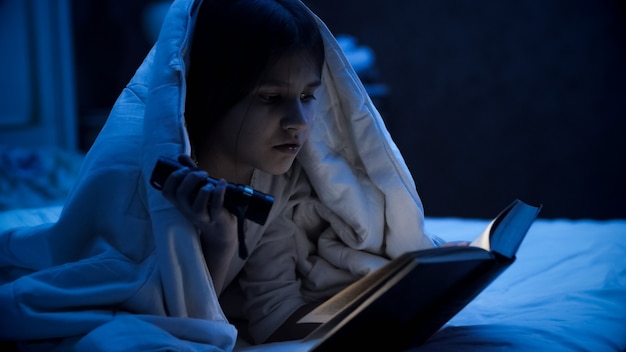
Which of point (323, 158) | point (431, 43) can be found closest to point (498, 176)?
point (431, 43)

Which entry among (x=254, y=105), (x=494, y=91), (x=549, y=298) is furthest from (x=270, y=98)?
(x=494, y=91)

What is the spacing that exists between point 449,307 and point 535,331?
0.20m

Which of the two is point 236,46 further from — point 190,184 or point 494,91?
point 494,91

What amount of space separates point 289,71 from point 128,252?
306 millimetres

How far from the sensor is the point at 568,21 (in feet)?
9.48

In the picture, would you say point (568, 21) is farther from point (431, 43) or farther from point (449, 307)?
point (449, 307)

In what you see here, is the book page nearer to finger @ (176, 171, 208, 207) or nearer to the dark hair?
finger @ (176, 171, 208, 207)

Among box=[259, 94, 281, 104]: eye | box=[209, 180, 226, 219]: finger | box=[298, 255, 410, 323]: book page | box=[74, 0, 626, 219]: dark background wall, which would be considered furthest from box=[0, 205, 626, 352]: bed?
box=[74, 0, 626, 219]: dark background wall

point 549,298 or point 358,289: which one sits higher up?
point 358,289

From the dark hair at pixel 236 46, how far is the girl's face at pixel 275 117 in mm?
13

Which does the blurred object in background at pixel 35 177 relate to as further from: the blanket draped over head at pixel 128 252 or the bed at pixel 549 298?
the blanket draped over head at pixel 128 252

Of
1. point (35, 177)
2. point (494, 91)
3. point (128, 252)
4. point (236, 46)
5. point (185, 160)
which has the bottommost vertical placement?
point (35, 177)

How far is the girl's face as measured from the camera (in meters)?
0.89

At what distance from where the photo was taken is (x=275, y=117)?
2.91 feet
